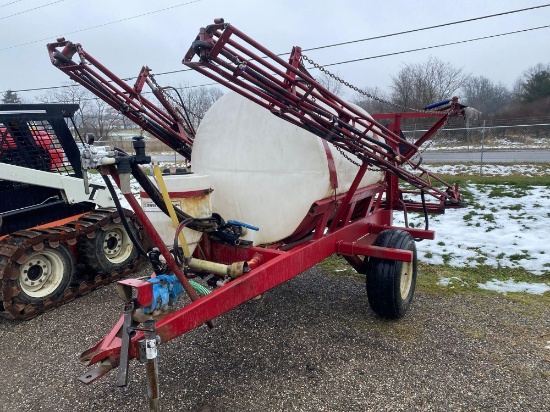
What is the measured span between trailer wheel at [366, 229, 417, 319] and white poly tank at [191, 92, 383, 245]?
971mm

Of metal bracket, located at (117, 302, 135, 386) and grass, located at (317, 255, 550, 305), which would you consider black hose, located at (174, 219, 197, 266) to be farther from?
grass, located at (317, 255, 550, 305)

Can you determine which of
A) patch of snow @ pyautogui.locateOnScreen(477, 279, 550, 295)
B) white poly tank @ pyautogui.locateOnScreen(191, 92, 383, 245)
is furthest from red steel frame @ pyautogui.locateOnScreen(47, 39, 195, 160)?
patch of snow @ pyautogui.locateOnScreen(477, 279, 550, 295)

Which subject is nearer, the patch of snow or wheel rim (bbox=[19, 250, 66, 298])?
wheel rim (bbox=[19, 250, 66, 298])

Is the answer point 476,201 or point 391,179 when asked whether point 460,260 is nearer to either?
point 391,179

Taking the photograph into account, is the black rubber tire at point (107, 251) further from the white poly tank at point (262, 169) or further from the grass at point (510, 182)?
the grass at point (510, 182)

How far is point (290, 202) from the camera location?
143 inches

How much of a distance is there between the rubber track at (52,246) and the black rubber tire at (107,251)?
61 millimetres

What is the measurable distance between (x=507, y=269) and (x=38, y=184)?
19.8 feet

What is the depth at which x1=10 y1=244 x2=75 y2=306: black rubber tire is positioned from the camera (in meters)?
4.65

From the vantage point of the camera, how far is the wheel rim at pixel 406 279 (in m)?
4.46

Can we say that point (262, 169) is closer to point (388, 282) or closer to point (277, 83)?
point (277, 83)

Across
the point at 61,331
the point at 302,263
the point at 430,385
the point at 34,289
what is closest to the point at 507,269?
the point at 430,385

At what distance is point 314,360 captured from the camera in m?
3.58

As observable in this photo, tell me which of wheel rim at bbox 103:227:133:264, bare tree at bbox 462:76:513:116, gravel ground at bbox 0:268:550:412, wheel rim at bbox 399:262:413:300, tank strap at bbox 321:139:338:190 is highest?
bare tree at bbox 462:76:513:116
